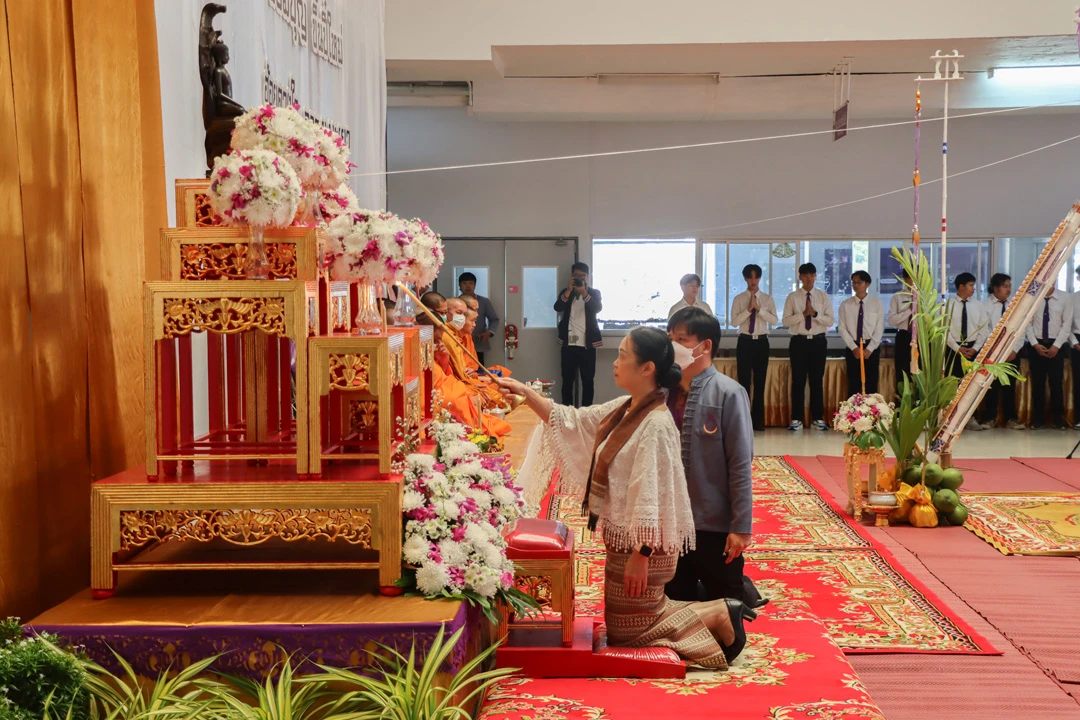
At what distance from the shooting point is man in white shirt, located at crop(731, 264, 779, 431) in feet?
36.3

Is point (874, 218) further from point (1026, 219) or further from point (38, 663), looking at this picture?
point (38, 663)

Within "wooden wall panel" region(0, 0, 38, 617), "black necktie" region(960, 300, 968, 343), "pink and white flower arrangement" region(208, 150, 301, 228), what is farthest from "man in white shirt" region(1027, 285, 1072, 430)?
"wooden wall panel" region(0, 0, 38, 617)

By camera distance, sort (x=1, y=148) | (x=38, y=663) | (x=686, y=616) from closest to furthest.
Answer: (x=38, y=663) < (x=1, y=148) < (x=686, y=616)

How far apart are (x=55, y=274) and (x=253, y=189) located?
615mm

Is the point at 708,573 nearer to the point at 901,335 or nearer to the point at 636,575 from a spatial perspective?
the point at 636,575

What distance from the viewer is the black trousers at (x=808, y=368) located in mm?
11023

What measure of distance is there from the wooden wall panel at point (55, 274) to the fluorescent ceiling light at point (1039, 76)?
9.68 metres

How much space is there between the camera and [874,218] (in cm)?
1220

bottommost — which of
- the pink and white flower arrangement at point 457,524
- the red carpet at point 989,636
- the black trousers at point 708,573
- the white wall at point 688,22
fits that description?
the red carpet at point 989,636

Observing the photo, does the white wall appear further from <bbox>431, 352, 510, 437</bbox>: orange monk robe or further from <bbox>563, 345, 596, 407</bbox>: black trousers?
<bbox>563, 345, 596, 407</bbox>: black trousers

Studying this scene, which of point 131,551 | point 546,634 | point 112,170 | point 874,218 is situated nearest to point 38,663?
point 131,551

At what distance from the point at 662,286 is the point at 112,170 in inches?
392

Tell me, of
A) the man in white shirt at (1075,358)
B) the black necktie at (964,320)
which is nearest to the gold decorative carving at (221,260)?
the black necktie at (964,320)

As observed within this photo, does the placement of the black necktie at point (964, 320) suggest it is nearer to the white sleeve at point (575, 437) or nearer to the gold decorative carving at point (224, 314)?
the white sleeve at point (575, 437)
